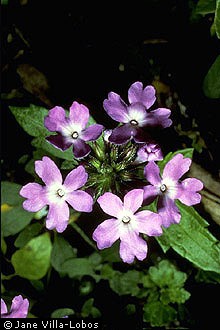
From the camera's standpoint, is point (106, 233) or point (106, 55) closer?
point (106, 233)

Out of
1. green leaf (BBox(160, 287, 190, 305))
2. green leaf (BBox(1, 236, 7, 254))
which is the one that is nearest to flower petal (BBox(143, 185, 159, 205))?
green leaf (BBox(160, 287, 190, 305))

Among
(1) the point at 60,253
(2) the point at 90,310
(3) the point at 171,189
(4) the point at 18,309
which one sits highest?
(3) the point at 171,189

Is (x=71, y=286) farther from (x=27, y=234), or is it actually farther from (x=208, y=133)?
(x=208, y=133)

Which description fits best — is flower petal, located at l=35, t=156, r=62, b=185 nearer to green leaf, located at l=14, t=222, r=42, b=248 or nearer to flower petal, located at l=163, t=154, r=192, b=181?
flower petal, located at l=163, t=154, r=192, b=181

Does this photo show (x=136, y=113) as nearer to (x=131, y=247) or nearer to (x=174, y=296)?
(x=131, y=247)

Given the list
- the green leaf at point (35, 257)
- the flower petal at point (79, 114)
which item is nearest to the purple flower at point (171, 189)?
the flower petal at point (79, 114)

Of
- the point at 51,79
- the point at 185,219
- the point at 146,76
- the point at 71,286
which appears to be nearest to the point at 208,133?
the point at 146,76

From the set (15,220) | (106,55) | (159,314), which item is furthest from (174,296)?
(106,55)

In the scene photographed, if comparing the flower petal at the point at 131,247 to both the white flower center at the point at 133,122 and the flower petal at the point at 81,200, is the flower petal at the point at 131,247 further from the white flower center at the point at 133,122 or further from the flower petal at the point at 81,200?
the white flower center at the point at 133,122
